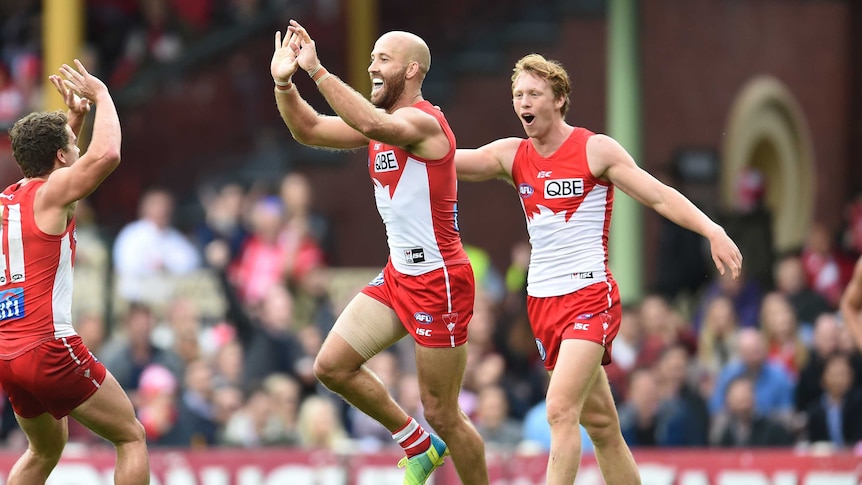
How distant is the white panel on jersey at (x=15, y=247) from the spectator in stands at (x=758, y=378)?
7.13m

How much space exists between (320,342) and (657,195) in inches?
260

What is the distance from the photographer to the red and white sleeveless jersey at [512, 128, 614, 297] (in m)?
9.45

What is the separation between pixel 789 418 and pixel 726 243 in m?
5.48

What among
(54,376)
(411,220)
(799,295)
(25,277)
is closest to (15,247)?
(25,277)

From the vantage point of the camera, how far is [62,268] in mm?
9125

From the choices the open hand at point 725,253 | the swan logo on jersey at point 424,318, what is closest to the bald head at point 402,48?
the swan logo on jersey at point 424,318

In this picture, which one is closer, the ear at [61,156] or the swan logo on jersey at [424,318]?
the ear at [61,156]

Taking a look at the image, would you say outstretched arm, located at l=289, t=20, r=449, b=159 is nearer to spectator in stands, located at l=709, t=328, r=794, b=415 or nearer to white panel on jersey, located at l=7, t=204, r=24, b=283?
white panel on jersey, located at l=7, t=204, r=24, b=283

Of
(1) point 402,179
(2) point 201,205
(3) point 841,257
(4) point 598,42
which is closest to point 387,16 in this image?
(4) point 598,42

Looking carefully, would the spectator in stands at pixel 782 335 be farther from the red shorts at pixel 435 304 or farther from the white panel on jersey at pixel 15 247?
the white panel on jersey at pixel 15 247

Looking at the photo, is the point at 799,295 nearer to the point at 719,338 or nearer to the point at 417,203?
the point at 719,338

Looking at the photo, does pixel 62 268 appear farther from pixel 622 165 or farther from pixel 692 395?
pixel 692 395

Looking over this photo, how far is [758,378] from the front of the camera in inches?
575

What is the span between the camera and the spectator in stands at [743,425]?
45.4 feet
